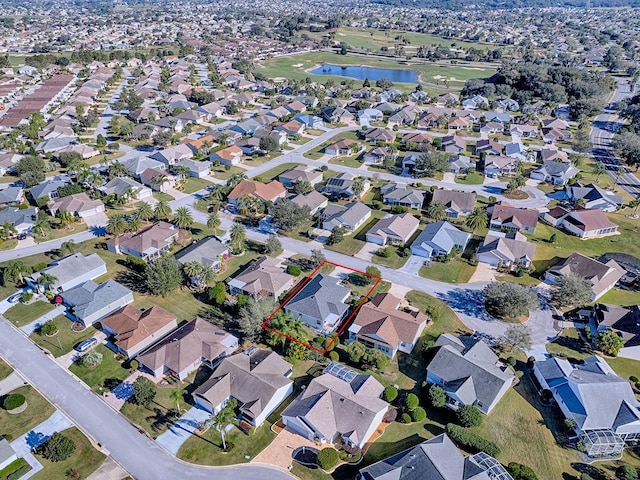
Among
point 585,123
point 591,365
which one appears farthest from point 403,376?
point 585,123

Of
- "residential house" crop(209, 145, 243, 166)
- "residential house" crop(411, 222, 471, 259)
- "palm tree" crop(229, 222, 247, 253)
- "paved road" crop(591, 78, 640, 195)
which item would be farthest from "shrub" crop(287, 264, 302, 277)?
"paved road" crop(591, 78, 640, 195)

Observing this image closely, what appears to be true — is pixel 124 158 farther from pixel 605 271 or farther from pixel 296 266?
pixel 605 271

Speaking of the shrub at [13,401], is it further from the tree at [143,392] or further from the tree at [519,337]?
the tree at [519,337]

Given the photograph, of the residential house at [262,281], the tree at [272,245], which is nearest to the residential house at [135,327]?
the residential house at [262,281]

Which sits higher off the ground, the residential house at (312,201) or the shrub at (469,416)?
the residential house at (312,201)

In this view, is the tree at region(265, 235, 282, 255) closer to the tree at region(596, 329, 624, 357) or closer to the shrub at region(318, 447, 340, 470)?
the shrub at region(318, 447, 340, 470)

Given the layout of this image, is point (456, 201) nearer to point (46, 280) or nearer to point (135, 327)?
point (135, 327)

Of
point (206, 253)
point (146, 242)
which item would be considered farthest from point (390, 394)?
point (146, 242)
